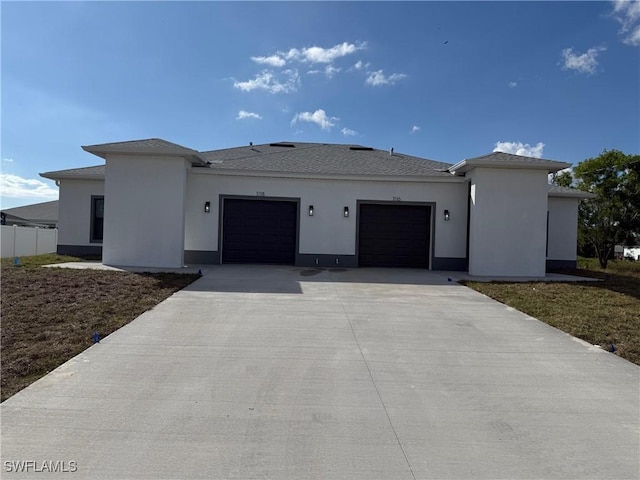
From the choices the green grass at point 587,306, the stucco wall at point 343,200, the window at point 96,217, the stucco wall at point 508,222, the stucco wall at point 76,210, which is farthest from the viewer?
the window at point 96,217

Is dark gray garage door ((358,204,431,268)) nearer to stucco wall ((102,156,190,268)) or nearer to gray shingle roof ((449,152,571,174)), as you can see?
gray shingle roof ((449,152,571,174))

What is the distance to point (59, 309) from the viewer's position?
22.2 ft

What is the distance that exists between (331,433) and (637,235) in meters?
26.8

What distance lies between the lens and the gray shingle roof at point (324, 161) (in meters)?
13.8

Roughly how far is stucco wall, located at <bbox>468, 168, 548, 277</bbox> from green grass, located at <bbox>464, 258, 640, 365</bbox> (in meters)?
1.68

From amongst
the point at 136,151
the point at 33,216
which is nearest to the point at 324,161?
the point at 136,151

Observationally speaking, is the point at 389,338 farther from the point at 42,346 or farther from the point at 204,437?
the point at 42,346

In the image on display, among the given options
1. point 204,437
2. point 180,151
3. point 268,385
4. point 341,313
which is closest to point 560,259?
point 341,313

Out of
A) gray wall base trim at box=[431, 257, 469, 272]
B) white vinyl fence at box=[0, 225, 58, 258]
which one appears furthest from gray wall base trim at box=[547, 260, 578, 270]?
white vinyl fence at box=[0, 225, 58, 258]

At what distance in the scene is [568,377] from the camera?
4.77 metres

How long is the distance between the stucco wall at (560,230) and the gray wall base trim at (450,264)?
188 inches

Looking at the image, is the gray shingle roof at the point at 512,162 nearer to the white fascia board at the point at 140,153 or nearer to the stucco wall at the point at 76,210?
the white fascia board at the point at 140,153

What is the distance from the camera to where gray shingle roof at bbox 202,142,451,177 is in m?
13.8

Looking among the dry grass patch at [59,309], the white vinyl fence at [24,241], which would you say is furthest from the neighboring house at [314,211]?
the white vinyl fence at [24,241]
